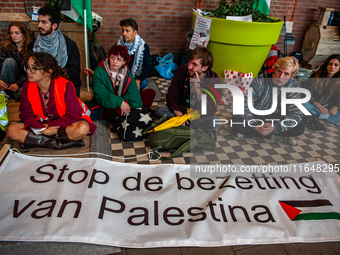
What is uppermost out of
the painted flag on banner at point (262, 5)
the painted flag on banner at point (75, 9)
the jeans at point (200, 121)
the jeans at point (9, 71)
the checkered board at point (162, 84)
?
the painted flag on banner at point (262, 5)

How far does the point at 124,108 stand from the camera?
2678 mm

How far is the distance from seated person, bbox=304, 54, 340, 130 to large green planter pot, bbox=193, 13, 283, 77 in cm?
82

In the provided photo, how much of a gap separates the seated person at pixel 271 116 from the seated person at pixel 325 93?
500 millimetres

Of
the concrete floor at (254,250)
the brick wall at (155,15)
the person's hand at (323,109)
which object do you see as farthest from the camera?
the brick wall at (155,15)

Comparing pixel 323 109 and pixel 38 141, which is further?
pixel 323 109

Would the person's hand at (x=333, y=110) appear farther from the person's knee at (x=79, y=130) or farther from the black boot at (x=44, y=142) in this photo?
the black boot at (x=44, y=142)

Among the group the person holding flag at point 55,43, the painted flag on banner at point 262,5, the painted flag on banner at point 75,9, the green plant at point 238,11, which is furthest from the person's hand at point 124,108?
the painted flag on banner at point 262,5

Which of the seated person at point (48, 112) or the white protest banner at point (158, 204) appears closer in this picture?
the white protest banner at point (158, 204)

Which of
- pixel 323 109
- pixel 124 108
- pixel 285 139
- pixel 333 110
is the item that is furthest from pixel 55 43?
pixel 333 110

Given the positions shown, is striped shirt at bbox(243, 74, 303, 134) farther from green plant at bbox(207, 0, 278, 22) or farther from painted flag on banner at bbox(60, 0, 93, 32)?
painted flag on banner at bbox(60, 0, 93, 32)

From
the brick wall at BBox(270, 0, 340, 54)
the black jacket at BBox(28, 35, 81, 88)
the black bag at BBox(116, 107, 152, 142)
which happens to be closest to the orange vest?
the black bag at BBox(116, 107, 152, 142)

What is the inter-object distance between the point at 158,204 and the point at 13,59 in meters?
2.41

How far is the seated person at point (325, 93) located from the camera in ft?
9.95

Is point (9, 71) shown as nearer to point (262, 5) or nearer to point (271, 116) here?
point (271, 116)
